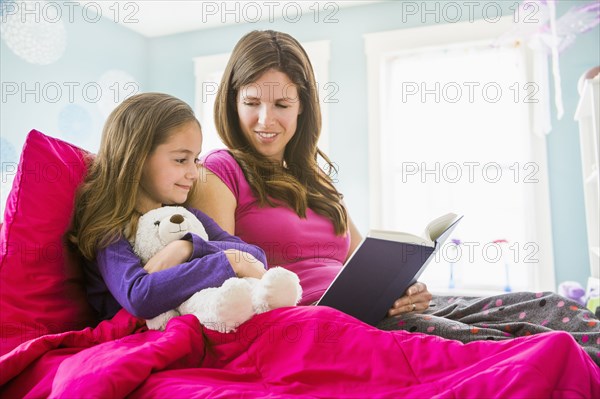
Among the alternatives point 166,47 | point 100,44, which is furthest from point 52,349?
point 166,47

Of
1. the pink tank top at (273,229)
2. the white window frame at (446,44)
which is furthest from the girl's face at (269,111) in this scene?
the white window frame at (446,44)

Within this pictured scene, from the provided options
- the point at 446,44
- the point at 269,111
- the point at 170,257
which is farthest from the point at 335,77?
the point at 170,257

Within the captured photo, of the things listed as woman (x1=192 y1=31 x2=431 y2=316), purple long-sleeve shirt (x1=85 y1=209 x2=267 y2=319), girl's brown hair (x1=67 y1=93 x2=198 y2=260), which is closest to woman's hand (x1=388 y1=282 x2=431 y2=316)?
woman (x1=192 y1=31 x2=431 y2=316)

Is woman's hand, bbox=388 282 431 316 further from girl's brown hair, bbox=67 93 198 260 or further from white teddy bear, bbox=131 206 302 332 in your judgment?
girl's brown hair, bbox=67 93 198 260

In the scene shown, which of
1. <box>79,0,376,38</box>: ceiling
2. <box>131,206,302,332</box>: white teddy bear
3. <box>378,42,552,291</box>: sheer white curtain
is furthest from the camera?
<box>79,0,376,38</box>: ceiling

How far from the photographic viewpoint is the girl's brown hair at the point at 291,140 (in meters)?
1.51

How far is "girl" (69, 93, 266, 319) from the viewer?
1015mm

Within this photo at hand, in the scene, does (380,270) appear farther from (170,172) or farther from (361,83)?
(361,83)

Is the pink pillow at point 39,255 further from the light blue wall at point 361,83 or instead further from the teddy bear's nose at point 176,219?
the light blue wall at point 361,83

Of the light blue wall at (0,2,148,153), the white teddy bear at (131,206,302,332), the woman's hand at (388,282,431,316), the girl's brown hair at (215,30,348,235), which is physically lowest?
the woman's hand at (388,282,431,316)

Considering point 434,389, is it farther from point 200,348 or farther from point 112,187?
point 112,187

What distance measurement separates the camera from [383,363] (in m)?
0.84

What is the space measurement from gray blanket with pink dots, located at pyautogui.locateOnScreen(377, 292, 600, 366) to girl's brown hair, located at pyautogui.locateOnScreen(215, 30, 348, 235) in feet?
1.48

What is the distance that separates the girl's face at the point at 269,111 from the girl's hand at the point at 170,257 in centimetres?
58
